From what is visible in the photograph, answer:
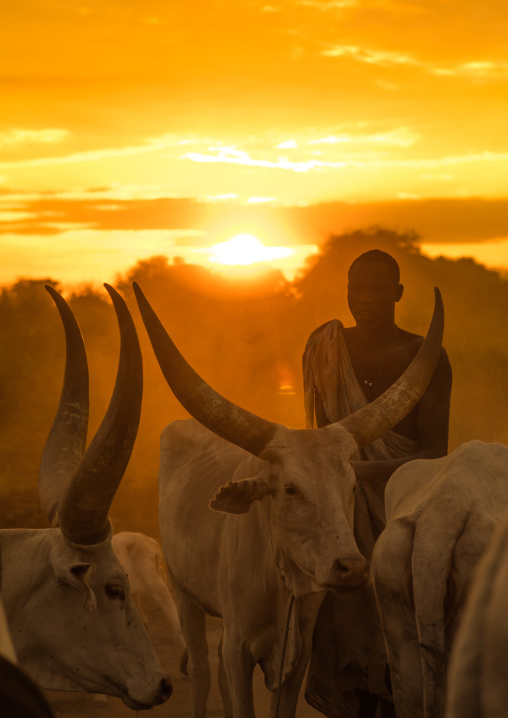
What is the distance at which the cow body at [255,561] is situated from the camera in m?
3.71

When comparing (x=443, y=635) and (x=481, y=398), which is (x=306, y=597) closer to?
(x=443, y=635)

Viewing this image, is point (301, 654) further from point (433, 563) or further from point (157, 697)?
point (433, 563)

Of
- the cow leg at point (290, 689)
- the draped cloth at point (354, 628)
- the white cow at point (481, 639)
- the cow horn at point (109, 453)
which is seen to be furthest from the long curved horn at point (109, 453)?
the white cow at point (481, 639)

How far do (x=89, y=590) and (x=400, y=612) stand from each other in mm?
1180

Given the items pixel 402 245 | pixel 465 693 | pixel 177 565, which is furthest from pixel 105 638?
pixel 402 245

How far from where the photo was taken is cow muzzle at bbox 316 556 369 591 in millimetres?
3475

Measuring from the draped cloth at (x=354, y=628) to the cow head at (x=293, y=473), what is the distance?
508mm

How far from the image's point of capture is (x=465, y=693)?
1204 millimetres

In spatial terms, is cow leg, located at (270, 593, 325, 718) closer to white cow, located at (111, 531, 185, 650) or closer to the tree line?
white cow, located at (111, 531, 185, 650)

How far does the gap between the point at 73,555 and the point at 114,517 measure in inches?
456

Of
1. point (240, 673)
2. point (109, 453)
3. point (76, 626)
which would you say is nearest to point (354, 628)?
point (240, 673)

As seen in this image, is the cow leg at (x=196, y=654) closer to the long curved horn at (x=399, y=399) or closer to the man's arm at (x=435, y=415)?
the man's arm at (x=435, y=415)

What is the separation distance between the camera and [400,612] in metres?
3.42

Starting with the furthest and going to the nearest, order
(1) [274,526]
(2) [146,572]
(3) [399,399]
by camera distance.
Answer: (2) [146,572], (3) [399,399], (1) [274,526]
